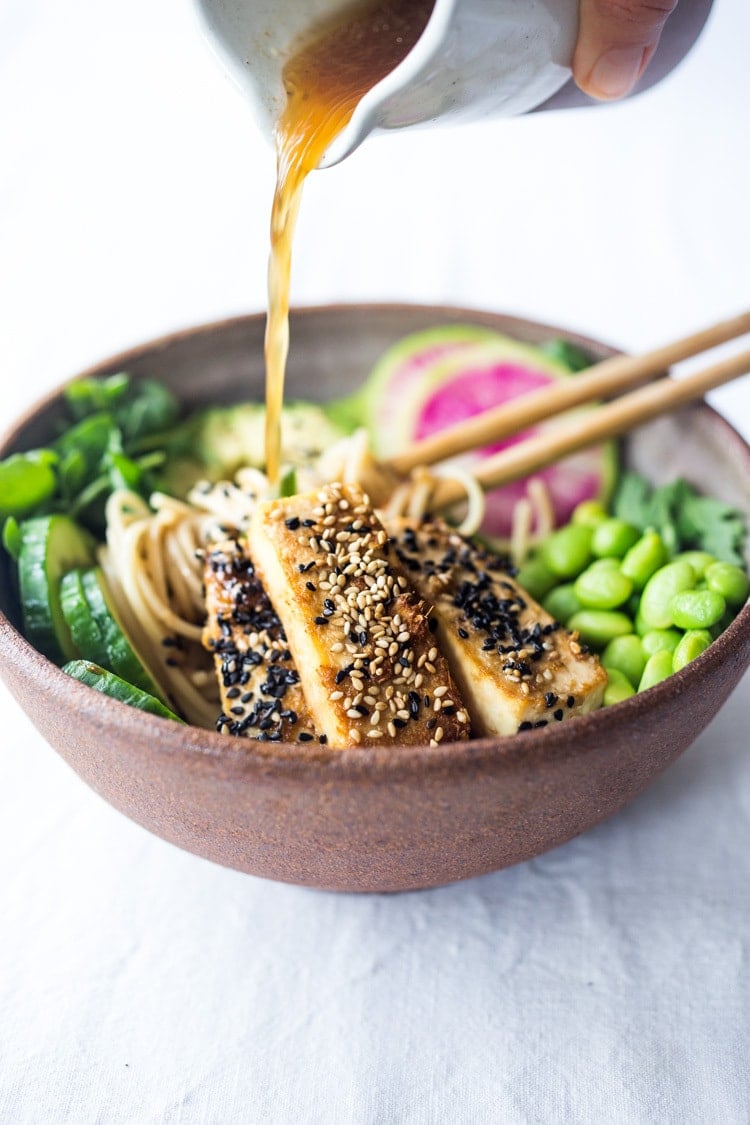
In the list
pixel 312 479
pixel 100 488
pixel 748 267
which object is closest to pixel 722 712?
pixel 312 479

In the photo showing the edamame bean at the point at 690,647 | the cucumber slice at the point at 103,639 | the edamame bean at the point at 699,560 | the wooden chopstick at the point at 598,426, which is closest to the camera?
the edamame bean at the point at 690,647

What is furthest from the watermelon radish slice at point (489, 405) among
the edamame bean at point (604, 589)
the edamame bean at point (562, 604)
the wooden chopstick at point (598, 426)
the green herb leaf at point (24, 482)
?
the green herb leaf at point (24, 482)

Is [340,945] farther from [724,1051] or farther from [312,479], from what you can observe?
[312,479]

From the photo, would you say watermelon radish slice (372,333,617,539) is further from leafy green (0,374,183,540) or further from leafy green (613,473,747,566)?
leafy green (0,374,183,540)

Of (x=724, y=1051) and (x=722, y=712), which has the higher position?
(x=722, y=712)

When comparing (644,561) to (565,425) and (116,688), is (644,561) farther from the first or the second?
(116,688)

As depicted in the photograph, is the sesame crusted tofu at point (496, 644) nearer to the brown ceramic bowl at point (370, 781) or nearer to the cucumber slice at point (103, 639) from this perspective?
the brown ceramic bowl at point (370, 781)
